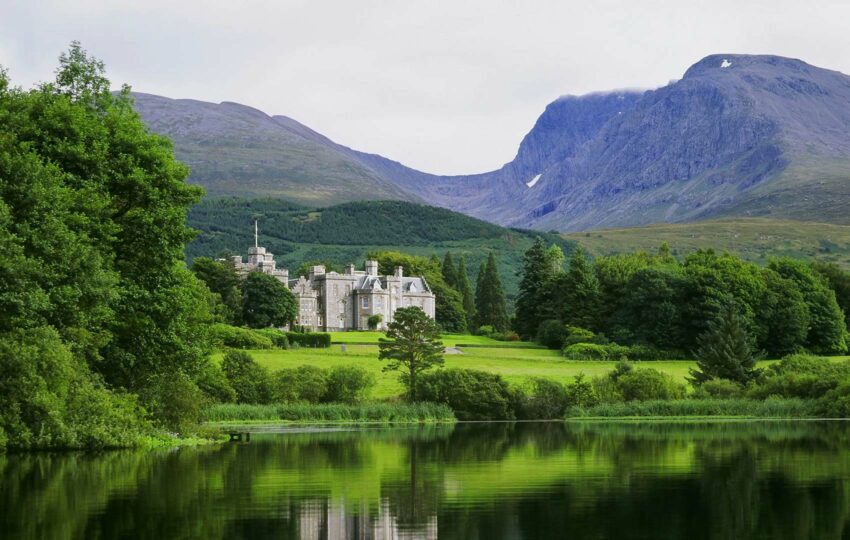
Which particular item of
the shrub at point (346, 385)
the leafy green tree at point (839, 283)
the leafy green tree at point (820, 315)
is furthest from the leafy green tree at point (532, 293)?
the shrub at point (346, 385)

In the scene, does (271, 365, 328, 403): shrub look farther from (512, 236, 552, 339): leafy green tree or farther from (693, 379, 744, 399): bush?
(512, 236, 552, 339): leafy green tree

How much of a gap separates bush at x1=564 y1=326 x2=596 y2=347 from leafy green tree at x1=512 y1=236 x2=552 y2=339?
12.6m

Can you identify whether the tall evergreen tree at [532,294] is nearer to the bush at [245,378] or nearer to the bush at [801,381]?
the bush at [801,381]

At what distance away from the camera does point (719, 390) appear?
216 feet

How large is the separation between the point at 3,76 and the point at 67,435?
11.9m

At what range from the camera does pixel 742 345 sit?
69.9 meters

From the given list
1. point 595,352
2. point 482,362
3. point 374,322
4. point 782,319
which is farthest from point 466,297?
point 482,362

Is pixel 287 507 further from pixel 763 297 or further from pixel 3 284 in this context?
pixel 763 297

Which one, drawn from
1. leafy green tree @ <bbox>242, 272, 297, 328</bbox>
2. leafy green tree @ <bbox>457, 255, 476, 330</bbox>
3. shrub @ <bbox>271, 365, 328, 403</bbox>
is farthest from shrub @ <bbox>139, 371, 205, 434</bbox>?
leafy green tree @ <bbox>457, 255, 476, 330</bbox>

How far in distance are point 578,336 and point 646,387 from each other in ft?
120

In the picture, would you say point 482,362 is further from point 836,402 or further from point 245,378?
point 836,402

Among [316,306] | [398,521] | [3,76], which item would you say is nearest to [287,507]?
[398,521]

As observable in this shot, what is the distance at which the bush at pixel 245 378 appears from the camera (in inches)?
2411

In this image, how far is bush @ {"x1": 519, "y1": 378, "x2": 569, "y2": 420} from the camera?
6481 cm
